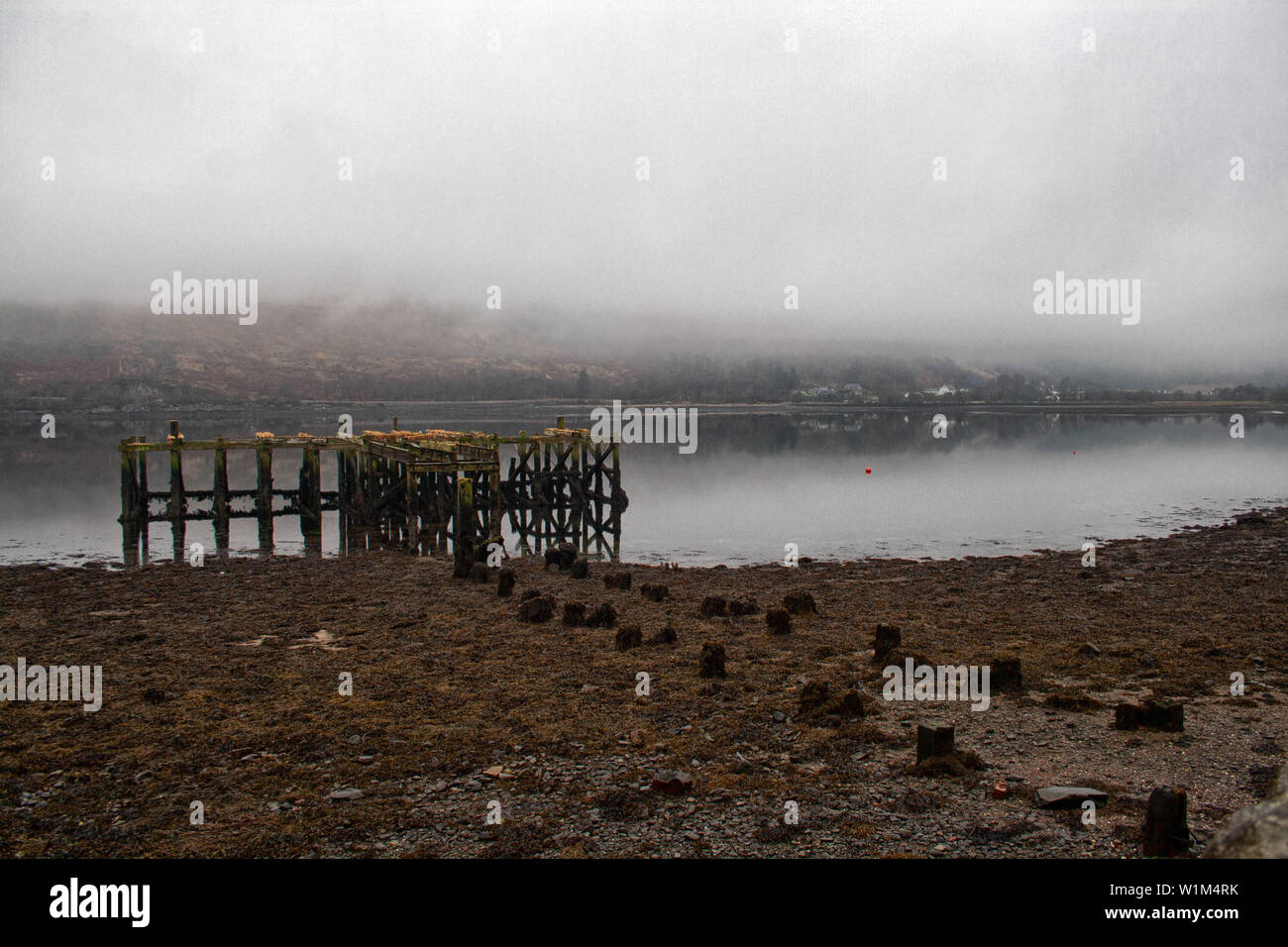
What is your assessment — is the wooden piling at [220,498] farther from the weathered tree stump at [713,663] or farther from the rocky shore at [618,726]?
the weathered tree stump at [713,663]

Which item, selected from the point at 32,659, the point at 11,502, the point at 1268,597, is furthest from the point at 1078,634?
the point at 11,502

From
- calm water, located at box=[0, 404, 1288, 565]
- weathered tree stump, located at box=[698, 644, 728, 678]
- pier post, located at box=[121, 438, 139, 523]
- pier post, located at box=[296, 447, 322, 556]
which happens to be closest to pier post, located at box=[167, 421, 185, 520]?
calm water, located at box=[0, 404, 1288, 565]

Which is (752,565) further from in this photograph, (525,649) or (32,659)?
(32,659)

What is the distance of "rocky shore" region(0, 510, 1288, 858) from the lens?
927 centimetres

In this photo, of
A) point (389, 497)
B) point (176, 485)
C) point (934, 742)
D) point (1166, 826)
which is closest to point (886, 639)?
point (934, 742)

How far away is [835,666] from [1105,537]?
31.4 meters

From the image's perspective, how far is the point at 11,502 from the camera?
56.5 meters

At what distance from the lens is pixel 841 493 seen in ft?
210

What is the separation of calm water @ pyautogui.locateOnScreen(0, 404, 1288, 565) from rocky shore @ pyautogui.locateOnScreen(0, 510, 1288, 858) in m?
17.8

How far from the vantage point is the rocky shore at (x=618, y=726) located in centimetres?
927

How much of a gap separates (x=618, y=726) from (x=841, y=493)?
176 feet

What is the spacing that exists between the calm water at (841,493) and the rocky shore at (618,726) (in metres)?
17.8

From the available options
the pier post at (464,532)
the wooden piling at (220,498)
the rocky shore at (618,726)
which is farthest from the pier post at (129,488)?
the pier post at (464,532)

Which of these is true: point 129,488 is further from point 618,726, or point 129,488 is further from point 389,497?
point 618,726
